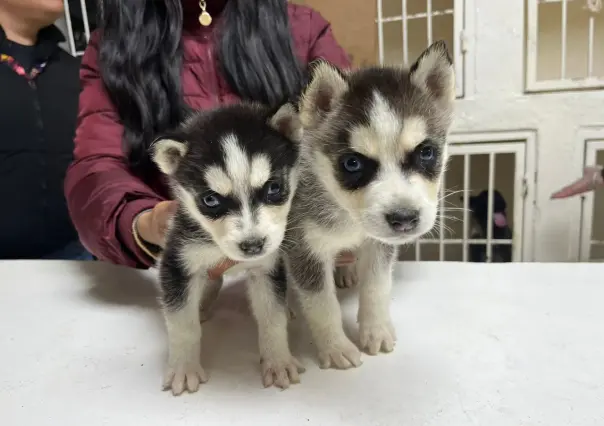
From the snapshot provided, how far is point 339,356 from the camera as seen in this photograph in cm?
94

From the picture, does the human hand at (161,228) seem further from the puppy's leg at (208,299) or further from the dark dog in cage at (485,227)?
the dark dog in cage at (485,227)

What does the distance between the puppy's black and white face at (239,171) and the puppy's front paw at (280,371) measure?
22cm

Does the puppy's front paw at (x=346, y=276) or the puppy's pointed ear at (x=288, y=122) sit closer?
the puppy's pointed ear at (x=288, y=122)

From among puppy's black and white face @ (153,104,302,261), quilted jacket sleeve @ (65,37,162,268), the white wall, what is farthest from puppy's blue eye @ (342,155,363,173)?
the white wall

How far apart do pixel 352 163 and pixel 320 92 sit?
0.15 metres

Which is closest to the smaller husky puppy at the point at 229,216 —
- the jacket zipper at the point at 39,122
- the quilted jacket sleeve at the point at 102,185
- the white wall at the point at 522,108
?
the quilted jacket sleeve at the point at 102,185

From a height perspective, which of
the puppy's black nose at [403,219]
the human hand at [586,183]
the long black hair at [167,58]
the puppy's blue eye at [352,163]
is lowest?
the human hand at [586,183]

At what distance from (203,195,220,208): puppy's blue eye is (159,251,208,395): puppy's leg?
16cm

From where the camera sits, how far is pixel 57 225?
2.15 metres

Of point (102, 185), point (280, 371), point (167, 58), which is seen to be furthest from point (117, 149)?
point (280, 371)

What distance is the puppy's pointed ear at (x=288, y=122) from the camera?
2.80 ft

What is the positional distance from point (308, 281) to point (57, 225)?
5.16 ft

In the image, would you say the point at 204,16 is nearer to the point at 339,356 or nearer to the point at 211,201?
the point at 211,201

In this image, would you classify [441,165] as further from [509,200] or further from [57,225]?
[57,225]
